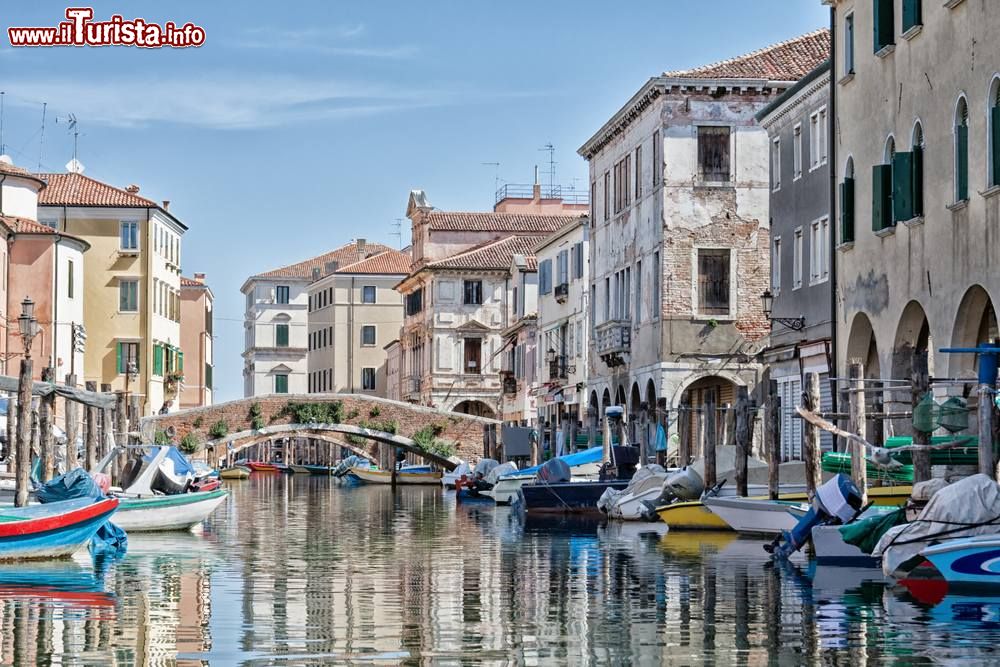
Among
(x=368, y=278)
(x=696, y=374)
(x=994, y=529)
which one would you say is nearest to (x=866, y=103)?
(x=994, y=529)

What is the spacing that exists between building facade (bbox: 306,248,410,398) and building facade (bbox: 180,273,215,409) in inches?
386

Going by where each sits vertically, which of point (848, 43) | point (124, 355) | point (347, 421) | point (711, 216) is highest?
point (848, 43)

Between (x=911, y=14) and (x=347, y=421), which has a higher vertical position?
(x=911, y=14)

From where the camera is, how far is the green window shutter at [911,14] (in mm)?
23766

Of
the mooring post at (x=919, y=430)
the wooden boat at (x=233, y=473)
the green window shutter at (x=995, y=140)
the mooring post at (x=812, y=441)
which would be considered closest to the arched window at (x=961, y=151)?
the green window shutter at (x=995, y=140)

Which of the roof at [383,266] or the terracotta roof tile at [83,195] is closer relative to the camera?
the terracotta roof tile at [83,195]

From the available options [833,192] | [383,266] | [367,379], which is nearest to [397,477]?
[367,379]

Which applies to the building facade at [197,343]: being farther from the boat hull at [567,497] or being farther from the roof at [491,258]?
the boat hull at [567,497]

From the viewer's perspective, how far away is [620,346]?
4350 cm

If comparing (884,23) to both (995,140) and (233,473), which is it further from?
(233,473)

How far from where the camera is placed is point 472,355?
73250mm

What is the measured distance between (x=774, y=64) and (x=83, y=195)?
1049 inches

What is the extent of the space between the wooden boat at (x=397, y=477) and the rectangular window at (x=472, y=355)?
26.3 ft

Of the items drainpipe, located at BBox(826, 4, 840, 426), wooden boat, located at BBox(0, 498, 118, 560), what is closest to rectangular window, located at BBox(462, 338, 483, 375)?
drainpipe, located at BBox(826, 4, 840, 426)
